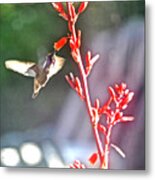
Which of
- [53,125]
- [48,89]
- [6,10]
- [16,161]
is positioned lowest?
[16,161]

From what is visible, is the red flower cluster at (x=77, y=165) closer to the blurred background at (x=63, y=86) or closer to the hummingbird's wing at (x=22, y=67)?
the blurred background at (x=63, y=86)

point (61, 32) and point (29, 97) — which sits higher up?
point (61, 32)

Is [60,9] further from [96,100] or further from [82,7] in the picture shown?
[96,100]

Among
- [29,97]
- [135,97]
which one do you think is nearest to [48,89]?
[29,97]

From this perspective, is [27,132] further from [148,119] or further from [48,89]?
[148,119]

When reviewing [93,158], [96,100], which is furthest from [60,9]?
[93,158]

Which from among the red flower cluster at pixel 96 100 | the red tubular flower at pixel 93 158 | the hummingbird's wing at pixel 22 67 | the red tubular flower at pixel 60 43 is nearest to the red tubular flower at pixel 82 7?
the red flower cluster at pixel 96 100
